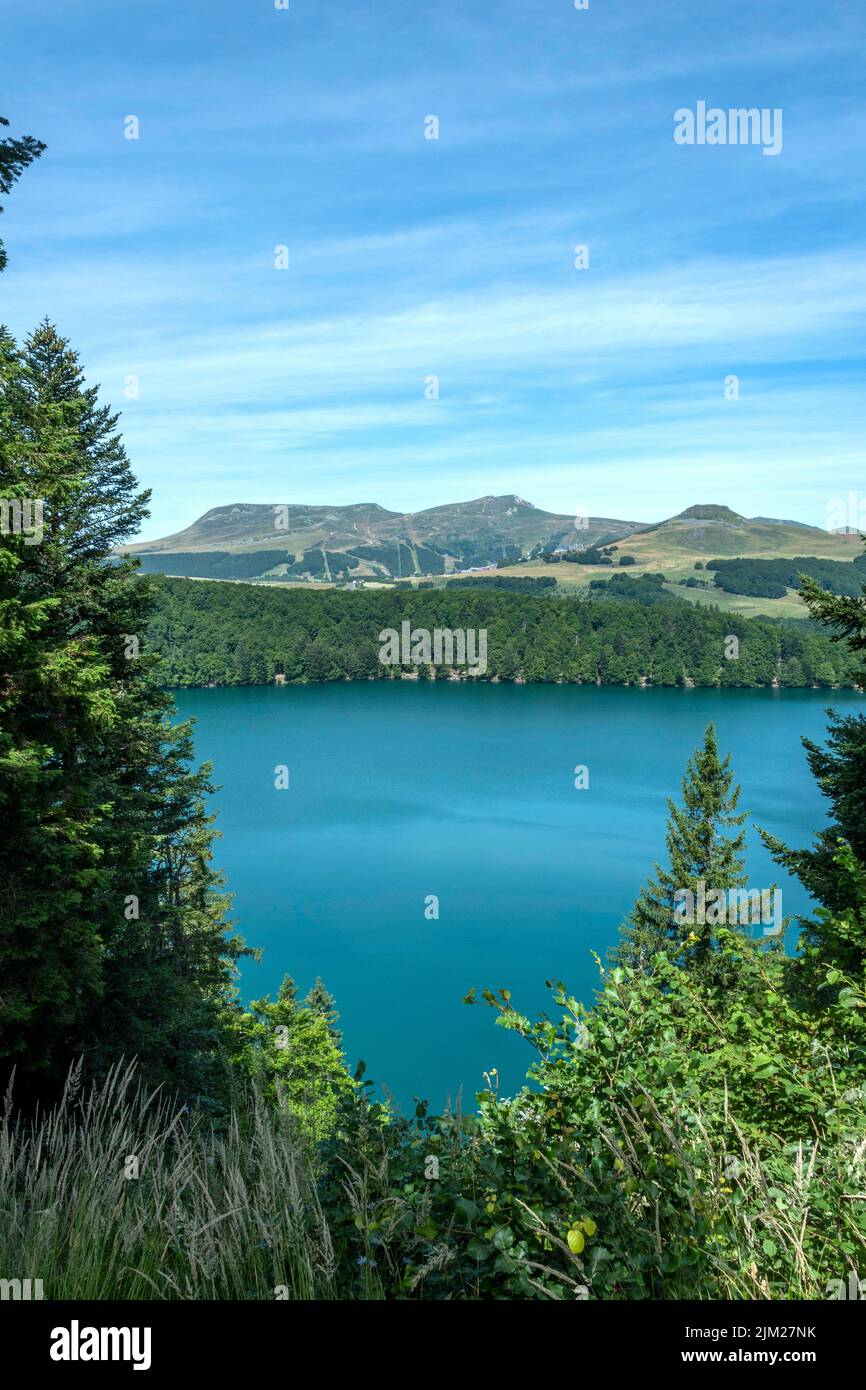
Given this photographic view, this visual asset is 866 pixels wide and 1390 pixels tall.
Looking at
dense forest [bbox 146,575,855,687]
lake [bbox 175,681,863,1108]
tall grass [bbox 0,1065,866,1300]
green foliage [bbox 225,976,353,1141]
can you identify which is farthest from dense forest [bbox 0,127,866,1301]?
dense forest [bbox 146,575,855,687]

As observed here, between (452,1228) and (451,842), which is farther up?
(452,1228)

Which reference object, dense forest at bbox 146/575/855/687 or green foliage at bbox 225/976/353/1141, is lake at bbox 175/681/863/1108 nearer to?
green foliage at bbox 225/976/353/1141

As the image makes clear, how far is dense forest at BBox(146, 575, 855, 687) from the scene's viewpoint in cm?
13025

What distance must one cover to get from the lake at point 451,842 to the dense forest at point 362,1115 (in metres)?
2.93

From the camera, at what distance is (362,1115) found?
12.0 feet

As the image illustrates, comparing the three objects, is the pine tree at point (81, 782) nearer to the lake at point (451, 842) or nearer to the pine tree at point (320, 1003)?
the lake at point (451, 842)

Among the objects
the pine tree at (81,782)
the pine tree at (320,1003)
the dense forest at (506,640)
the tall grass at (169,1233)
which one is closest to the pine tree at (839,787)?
the tall grass at (169,1233)

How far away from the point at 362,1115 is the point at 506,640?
13949 cm

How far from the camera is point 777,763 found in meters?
75.1

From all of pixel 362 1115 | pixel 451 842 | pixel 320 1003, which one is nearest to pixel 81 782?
pixel 362 1115

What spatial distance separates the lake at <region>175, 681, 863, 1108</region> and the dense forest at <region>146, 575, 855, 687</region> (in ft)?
70.0

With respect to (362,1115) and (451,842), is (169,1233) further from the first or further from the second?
(451,842)

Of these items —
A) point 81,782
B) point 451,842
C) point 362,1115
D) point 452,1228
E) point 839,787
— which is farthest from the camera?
point 451,842

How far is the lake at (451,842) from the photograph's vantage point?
34.9 metres
